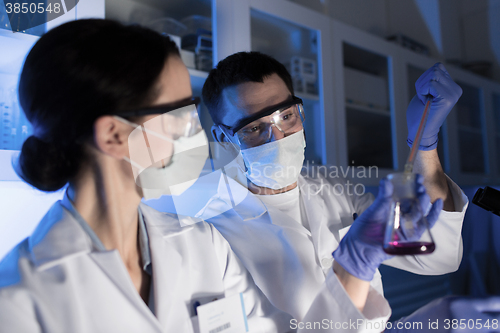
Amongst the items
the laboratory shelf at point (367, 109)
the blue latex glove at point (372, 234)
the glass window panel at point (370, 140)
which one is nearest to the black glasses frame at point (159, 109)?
the blue latex glove at point (372, 234)

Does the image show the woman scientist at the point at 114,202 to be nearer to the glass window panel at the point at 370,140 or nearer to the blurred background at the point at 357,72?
the blurred background at the point at 357,72

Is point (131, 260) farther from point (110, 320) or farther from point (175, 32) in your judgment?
point (175, 32)

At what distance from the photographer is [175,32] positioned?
1.66 m

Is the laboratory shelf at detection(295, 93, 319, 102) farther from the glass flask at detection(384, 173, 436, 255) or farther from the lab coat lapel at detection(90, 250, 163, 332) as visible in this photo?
the lab coat lapel at detection(90, 250, 163, 332)

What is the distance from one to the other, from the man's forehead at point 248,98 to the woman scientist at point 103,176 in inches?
11.9

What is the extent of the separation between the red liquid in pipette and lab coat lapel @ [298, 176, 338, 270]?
1.76 feet

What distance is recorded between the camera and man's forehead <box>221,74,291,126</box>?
123 cm

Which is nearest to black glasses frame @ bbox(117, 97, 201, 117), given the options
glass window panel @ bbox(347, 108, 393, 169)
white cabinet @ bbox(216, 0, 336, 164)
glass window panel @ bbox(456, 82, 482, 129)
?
white cabinet @ bbox(216, 0, 336, 164)

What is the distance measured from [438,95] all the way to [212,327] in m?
0.96

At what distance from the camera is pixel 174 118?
86cm

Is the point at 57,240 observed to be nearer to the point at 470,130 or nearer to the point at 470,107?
the point at 470,130

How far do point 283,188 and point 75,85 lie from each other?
34.3 inches

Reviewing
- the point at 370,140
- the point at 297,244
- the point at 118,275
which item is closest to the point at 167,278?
the point at 118,275

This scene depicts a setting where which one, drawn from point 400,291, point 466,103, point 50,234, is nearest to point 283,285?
point 50,234
